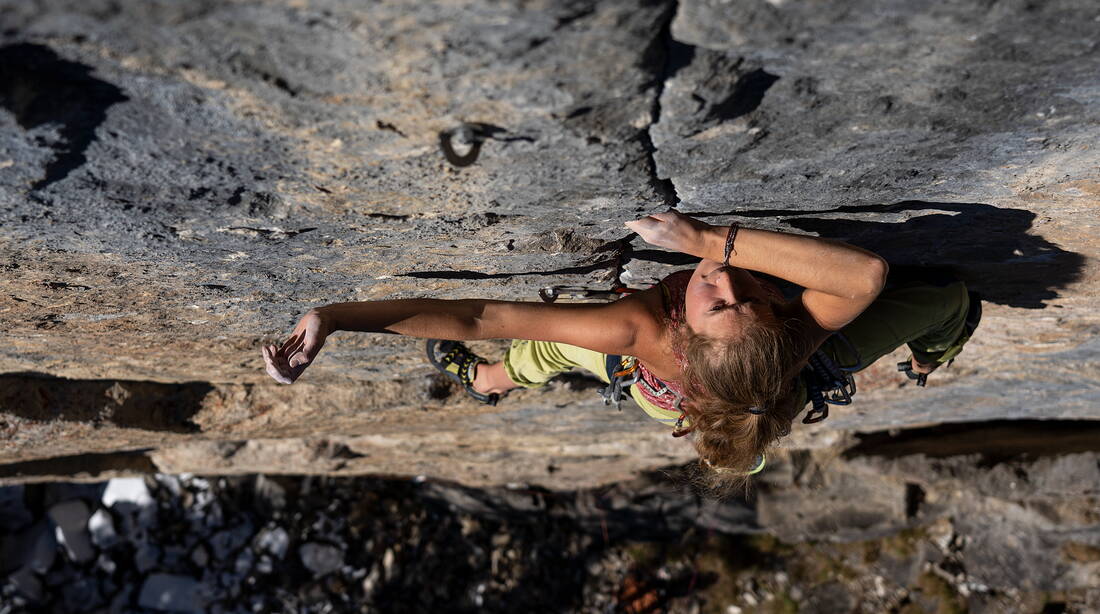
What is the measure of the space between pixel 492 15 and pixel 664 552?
620cm

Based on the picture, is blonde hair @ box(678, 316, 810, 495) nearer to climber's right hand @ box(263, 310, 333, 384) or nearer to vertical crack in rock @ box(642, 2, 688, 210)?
vertical crack in rock @ box(642, 2, 688, 210)

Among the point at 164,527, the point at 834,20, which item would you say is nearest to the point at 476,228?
the point at 834,20

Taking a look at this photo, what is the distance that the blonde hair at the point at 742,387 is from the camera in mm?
1834

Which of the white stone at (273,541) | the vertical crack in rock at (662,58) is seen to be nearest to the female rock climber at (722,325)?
the vertical crack in rock at (662,58)

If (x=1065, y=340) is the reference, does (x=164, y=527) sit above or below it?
Result: below

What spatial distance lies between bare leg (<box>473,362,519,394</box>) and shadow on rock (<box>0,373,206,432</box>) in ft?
4.16

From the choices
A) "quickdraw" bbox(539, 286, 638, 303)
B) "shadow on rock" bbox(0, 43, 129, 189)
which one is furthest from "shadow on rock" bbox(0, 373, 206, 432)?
"shadow on rock" bbox(0, 43, 129, 189)

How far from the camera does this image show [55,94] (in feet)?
4.00

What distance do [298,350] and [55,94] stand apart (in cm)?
76

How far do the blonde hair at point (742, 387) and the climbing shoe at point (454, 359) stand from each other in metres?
1.16

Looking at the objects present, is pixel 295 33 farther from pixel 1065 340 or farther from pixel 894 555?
pixel 894 555

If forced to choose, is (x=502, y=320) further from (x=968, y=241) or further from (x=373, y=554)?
(x=373, y=554)

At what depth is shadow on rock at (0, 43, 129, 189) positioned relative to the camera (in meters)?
1.12

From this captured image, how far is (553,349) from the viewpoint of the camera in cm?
269
